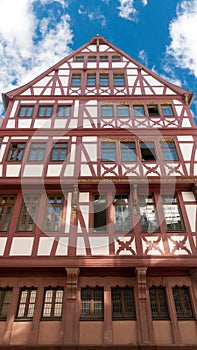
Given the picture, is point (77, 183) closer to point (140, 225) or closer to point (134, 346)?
point (140, 225)

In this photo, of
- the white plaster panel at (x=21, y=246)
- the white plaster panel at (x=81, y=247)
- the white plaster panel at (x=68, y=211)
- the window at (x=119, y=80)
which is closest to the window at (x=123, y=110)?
the window at (x=119, y=80)

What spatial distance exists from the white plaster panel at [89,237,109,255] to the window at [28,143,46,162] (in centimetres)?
457

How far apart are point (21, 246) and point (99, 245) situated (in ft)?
9.09

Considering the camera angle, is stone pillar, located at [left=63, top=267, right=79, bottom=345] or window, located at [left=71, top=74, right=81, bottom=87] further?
window, located at [left=71, top=74, right=81, bottom=87]

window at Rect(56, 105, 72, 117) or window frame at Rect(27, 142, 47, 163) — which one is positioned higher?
window at Rect(56, 105, 72, 117)

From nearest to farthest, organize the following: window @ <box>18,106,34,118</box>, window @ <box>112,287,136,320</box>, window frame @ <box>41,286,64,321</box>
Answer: window frame @ <box>41,286,64,321</box>, window @ <box>112,287,136,320</box>, window @ <box>18,106,34,118</box>

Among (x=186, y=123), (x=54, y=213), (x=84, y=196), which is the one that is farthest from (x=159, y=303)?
(x=186, y=123)

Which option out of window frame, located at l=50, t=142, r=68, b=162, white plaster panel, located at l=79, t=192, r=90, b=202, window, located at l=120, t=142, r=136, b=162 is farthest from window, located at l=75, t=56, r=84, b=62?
white plaster panel, located at l=79, t=192, r=90, b=202

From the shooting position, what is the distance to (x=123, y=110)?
15.0 m

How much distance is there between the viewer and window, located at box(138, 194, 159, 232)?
10.9 metres

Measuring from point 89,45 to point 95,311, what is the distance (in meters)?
16.4

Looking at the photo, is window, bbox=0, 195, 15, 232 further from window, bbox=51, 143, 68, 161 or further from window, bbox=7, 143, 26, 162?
window, bbox=51, 143, 68, 161

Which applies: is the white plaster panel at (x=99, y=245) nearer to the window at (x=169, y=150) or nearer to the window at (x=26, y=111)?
the window at (x=169, y=150)

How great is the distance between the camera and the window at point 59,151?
13.0 m
